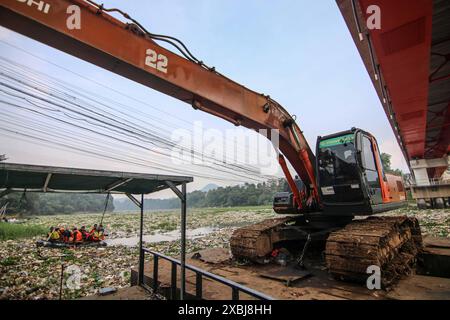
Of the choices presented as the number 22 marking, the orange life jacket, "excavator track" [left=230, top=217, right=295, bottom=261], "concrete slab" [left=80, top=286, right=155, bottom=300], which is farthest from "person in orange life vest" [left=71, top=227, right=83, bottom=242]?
the number 22 marking

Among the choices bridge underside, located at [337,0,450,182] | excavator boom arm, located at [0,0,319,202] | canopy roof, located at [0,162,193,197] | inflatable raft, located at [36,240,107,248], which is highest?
bridge underside, located at [337,0,450,182]

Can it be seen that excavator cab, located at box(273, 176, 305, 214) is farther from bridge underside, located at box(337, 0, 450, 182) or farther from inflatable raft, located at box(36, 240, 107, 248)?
inflatable raft, located at box(36, 240, 107, 248)

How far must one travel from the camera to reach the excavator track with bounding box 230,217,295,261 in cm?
594

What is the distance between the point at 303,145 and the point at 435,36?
3.88 m

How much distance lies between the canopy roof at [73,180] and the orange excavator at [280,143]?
58.6 inches

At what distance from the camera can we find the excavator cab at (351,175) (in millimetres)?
5578

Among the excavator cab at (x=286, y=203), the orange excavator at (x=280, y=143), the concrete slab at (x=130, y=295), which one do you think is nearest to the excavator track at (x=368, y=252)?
the orange excavator at (x=280, y=143)

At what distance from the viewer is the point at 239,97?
5449 millimetres

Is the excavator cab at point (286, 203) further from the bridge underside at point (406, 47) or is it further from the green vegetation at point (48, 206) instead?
the green vegetation at point (48, 206)

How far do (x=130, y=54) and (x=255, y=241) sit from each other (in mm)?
4419

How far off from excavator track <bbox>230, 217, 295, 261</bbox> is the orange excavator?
0.02 meters

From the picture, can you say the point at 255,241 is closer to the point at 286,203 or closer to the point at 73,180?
the point at 286,203

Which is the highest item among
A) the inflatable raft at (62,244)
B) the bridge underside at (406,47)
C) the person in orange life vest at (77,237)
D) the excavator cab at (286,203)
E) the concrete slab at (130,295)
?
the bridge underside at (406,47)
